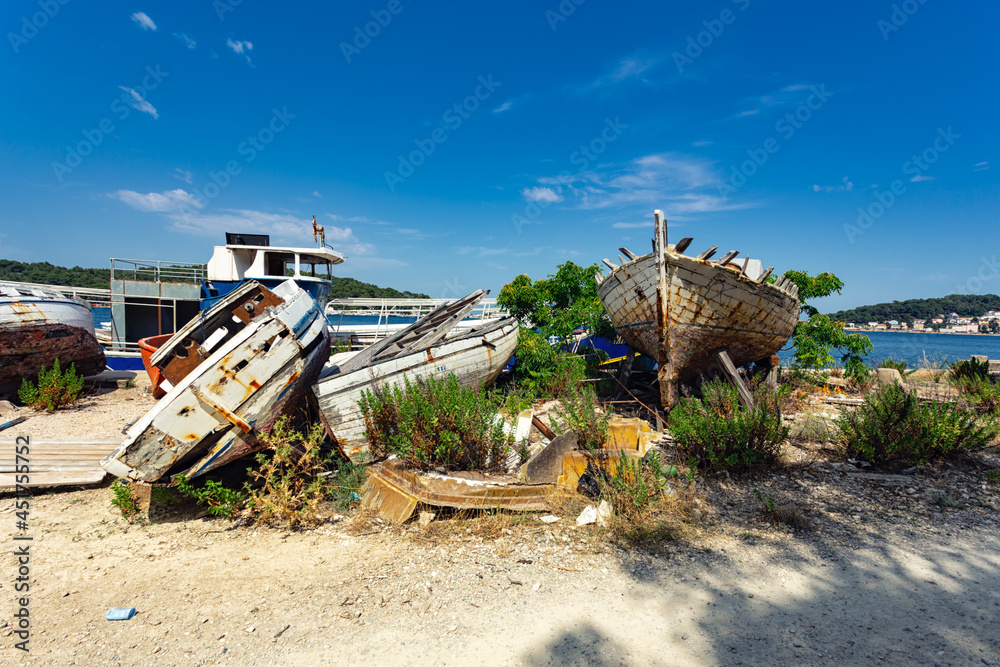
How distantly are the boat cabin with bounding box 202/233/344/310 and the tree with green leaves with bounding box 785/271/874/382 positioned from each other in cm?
1374

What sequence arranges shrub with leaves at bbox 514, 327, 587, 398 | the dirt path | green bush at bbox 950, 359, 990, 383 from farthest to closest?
shrub with leaves at bbox 514, 327, 587, 398, green bush at bbox 950, 359, 990, 383, the dirt path

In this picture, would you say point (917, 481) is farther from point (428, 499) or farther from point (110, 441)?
point (110, 441)

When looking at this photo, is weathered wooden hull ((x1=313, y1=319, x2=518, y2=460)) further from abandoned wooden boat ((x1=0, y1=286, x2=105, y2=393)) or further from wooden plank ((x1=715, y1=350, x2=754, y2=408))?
abandoned wooden boat ((x1=0, y1=286, x2=105, y2=393))

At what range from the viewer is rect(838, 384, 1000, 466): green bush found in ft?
17.1

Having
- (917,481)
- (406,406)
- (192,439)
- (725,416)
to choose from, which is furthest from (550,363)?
(192,439)

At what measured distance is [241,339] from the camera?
16.5ft

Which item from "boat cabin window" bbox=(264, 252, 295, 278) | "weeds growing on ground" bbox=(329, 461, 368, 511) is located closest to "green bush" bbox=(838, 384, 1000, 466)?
"weeds growing on ground" bbox=(329, 461, 368, 511)

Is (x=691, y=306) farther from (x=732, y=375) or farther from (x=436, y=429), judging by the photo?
(x=436, y=429)

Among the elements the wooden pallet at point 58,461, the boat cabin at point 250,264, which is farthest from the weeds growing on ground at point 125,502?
the boat cabin at point 250,264

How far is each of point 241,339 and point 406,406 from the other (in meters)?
2.01

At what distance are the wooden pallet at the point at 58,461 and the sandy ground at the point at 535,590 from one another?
577 mm

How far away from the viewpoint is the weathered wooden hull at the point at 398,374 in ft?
18.4

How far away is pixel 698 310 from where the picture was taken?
726 cm

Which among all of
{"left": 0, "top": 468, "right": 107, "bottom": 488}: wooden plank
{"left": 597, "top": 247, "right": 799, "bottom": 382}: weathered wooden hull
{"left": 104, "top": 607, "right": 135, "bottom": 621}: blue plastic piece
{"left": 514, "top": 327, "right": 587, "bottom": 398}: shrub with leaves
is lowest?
{"left": 104, "top": 607, "right": 135, "bottom": 621}: blue plastic piece
